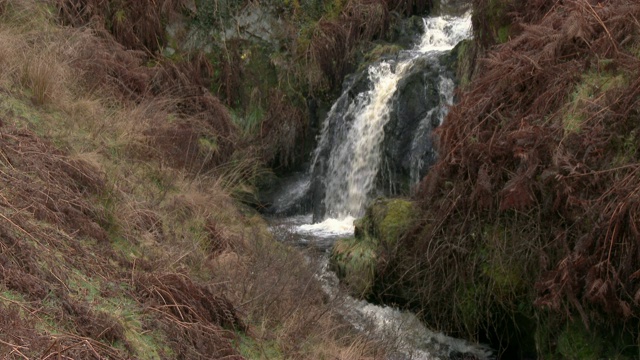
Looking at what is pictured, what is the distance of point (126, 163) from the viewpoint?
27.9 ft

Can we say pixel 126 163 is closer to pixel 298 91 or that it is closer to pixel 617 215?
pixel 617 215

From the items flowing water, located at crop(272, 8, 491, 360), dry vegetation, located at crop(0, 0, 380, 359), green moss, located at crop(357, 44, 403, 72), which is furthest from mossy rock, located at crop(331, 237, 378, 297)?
green moss, located at crop(357, 44, 403, 72)

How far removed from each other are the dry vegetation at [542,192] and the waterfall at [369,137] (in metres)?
2.89

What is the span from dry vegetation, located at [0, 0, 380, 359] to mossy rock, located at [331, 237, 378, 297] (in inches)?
31.0

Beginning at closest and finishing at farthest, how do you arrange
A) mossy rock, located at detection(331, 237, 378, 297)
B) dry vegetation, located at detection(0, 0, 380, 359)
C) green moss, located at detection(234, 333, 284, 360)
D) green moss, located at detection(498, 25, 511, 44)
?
dry vegetation, located at detection(0, 0, 380, 359) < green moss, located at detection(234, 333, 284, 360) < mossy rock, located at detection(331, 237, 378, 297) < green moss, located at detection(498, 25, 511, 44)

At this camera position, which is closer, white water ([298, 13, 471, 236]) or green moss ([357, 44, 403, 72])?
white water ([298, 13, 471, 236])

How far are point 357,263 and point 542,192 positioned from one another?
219 cm

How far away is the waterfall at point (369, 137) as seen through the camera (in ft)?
38.5

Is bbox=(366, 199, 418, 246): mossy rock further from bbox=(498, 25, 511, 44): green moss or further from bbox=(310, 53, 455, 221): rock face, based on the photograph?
bbox=(310, 53, 455, 221): rock face

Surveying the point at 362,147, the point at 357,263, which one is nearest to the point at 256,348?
the point at 357,263

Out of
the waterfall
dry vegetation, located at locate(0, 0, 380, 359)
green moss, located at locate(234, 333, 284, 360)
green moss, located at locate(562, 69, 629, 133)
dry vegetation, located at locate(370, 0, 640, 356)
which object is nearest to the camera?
dry vegetation, located at locate(0, 0, 380, 359)

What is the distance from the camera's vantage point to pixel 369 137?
485 inches

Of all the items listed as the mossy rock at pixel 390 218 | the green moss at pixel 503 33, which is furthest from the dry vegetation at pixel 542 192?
the green moss at pixel 503 33

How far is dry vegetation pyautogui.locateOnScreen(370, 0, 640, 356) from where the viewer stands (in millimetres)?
6594
